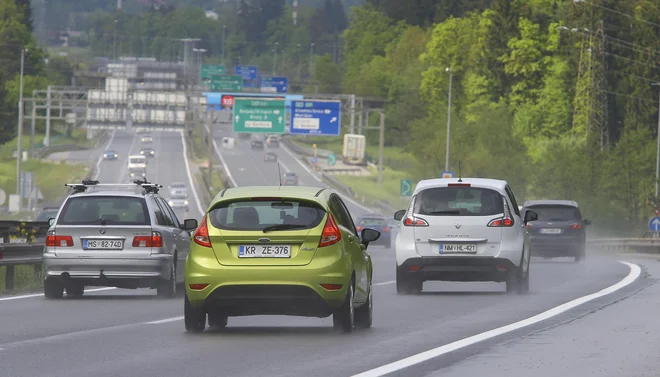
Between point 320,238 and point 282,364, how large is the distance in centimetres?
324

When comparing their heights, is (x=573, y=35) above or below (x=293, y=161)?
above

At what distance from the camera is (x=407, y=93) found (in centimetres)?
17338

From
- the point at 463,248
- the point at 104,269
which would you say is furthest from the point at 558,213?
the point at 104,269

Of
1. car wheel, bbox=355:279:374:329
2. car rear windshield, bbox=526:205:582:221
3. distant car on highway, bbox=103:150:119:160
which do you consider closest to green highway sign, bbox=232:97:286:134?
distant car on highway, bbox=103:150:119:160

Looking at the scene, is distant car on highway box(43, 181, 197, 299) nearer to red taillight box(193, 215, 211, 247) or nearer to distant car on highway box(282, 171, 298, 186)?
red taillight box(193, 215, 211, 247)

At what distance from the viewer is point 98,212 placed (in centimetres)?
2358

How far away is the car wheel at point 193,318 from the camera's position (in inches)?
648

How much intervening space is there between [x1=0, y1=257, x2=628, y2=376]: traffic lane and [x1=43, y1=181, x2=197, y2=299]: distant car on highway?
3.34 metres

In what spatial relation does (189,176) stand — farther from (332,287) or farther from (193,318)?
(332,287)

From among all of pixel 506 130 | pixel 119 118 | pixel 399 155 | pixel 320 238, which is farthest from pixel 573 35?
pixel 320 238

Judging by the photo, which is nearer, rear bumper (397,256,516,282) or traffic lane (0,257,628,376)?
traffic lane (0,257,628,376)

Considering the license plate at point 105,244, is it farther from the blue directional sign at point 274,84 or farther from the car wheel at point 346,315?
the blue directional sign at point 274,84

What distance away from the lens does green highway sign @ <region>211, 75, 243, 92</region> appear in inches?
4636

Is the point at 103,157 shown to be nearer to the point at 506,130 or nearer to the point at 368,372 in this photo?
the point at 506,130
